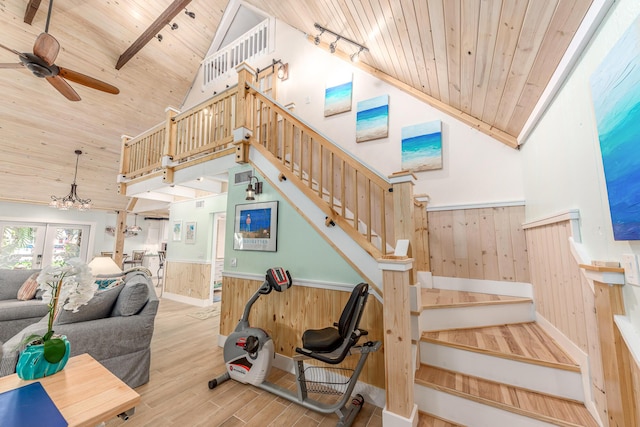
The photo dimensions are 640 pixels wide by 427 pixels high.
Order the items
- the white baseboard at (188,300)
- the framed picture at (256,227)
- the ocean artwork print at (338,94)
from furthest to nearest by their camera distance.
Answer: the white baseboard at (188,300), the ocean artwork print at (338,94), the framed picture at (256,227)

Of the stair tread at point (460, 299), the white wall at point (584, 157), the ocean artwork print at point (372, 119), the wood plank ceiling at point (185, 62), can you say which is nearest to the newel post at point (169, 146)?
the wood plank ceiling at point (185, 62)

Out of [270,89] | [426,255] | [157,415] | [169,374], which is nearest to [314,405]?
[157,415]

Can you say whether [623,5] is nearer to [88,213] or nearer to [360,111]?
[360,111]

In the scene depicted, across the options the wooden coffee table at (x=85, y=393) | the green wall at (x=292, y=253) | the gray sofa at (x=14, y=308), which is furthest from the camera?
the gray sofa at (x=14, y=308)

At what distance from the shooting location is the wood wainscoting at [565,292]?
1.48m

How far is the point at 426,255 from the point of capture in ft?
10.2

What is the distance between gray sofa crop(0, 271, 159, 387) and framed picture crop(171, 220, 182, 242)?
12.4ft

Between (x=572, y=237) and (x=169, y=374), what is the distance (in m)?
3.67

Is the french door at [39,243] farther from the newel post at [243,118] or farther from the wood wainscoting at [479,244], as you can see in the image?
the wood wainscoting at [479,244]

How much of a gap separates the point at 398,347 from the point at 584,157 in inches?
65.2

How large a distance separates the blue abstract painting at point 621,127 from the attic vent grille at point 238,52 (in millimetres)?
5069

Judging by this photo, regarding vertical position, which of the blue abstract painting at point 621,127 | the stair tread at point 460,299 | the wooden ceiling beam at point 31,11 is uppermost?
the wooden ceiling beam at point 31,11

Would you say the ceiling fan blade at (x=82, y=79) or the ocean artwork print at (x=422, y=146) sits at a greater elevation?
the ceiling fan blade at (x=82, y=79)

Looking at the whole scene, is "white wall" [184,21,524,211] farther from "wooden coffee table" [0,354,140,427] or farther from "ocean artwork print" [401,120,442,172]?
"wooden coffee table" [0,354,140,427]
